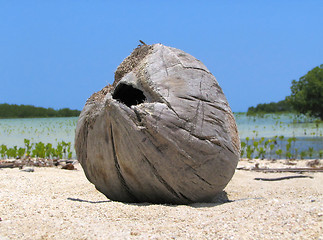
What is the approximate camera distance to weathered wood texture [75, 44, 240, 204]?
3652 mm

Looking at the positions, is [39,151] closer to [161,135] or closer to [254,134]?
[161,135]

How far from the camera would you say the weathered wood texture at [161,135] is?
3.65 meters

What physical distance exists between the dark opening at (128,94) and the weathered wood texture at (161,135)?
0.08 feet

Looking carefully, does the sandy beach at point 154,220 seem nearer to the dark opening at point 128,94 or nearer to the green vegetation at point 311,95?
the dark opening at point 128,94

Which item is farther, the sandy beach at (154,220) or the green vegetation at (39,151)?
the green vegetation at (39,151)

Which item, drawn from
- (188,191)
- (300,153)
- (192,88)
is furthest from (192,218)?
(300,153)

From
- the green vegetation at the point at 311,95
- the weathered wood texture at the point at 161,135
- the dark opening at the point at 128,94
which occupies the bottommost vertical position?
the weathered wood texture at the point at 161,135

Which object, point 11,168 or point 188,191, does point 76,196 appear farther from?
point 11,168

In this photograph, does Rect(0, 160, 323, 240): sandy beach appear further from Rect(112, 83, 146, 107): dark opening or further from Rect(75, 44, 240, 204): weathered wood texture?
Rect(112, 83, 146, 107): dark opening

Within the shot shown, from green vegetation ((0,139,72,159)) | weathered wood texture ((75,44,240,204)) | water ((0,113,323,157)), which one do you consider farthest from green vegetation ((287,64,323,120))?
weathered wood texture ((75,44,240,204))

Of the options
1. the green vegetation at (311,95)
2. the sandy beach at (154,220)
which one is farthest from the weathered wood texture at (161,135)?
the green vegetation at (311,95)

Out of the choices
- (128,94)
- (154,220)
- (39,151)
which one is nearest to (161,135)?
(154,220)

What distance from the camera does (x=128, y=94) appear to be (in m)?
4.52

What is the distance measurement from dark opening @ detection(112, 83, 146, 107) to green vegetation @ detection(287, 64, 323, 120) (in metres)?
23.2
